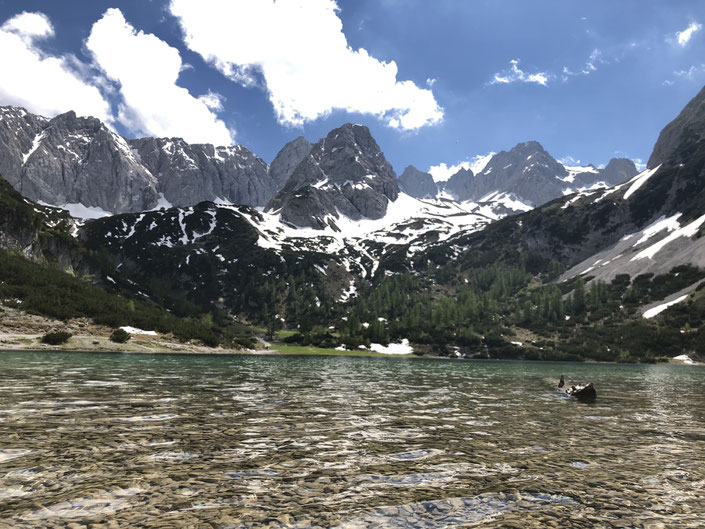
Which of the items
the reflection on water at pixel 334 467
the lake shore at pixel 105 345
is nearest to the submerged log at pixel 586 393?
the reflection on water at pixel 334 467

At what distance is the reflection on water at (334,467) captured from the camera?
8.14 meters

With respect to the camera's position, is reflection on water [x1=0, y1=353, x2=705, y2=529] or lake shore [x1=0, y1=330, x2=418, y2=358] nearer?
reflection on water [x1=0, y1=353, x2=705, y2=529]

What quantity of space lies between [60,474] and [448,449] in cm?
1130

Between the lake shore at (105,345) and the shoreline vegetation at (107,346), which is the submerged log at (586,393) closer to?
the shoreline vegetation at (107,346)

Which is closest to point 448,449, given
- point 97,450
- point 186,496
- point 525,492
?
point 525,492

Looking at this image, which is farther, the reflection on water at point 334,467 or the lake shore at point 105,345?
the lake shore at point 105,345

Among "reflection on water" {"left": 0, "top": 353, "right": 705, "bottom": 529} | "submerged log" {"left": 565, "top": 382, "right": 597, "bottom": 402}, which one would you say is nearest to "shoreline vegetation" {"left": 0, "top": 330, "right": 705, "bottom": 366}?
"reflection on water" {"left": 0, "top": 353, "right": 705, "bottom": 529}

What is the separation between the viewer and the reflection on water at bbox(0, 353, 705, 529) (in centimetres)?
814

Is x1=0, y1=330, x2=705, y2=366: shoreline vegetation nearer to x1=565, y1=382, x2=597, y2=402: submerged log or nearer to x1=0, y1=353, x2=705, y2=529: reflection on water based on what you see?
x1=0, y1=353, x2=705, y2=529: reflection on water

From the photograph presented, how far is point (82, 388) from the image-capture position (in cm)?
2811

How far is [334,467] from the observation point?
11562mm

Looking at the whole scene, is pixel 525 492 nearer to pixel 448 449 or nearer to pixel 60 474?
pixel 448 449

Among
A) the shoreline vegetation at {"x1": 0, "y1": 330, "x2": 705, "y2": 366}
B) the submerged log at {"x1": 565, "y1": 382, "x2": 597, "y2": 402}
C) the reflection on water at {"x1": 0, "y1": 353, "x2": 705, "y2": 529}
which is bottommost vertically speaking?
the shoreline vegetation at {"x1": 0, "y1": 330, "x2": 705, "y2": 366}

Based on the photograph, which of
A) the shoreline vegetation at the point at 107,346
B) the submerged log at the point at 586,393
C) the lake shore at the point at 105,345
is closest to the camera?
the submerged log at the point at 586,393
